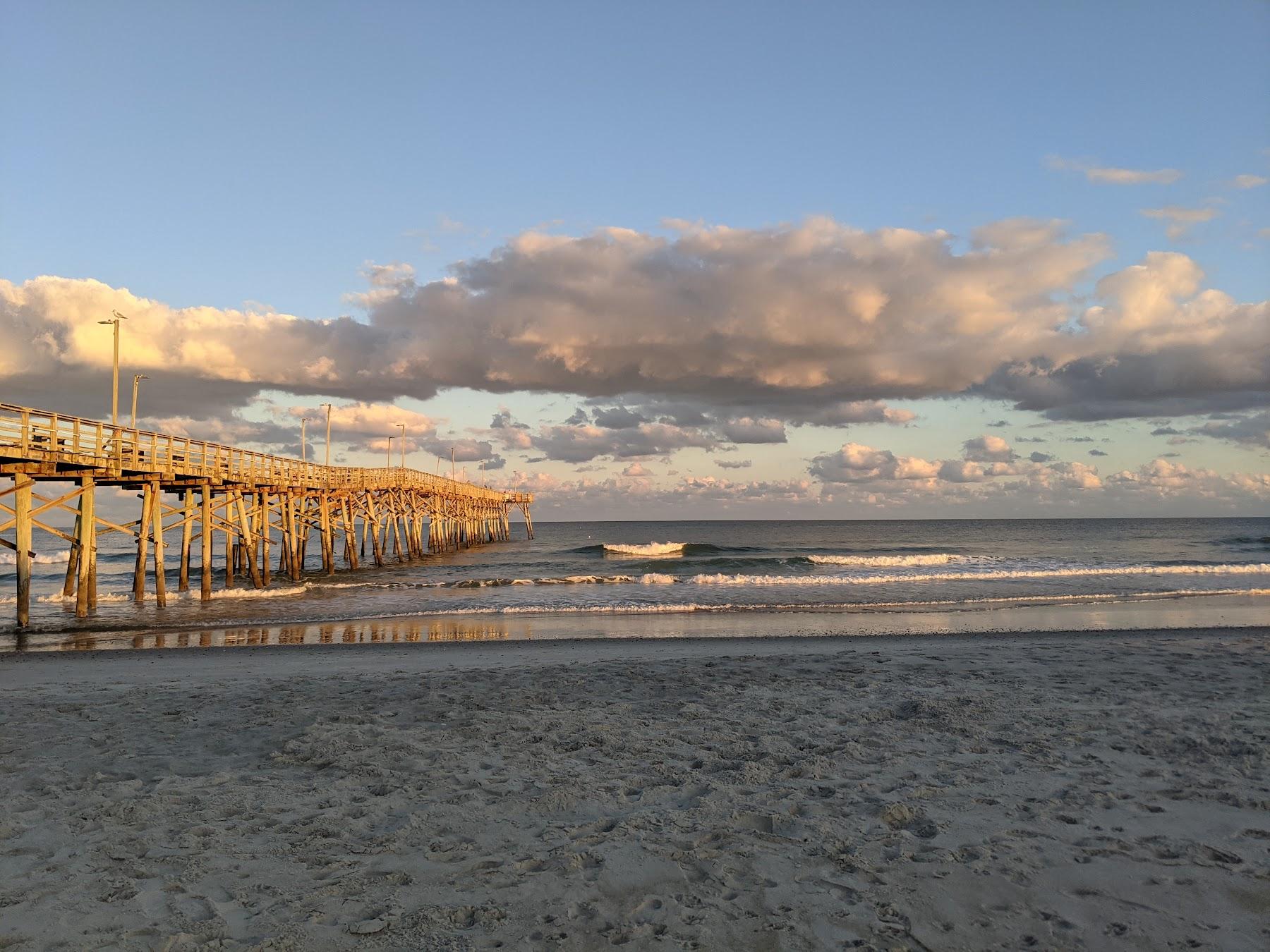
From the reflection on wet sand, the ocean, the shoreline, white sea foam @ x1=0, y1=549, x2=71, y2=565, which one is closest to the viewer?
the reflection on wet sand

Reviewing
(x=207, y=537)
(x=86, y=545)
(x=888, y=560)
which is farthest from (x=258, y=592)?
(x=888, y=560)

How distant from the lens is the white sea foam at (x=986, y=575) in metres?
29.7

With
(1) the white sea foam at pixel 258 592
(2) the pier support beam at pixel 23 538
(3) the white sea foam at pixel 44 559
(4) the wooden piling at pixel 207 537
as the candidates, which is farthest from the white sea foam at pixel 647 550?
(2) the pier support beam at pixel 23 538

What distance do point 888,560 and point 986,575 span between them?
38.4ft

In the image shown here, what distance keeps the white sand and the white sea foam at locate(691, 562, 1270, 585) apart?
19552mm

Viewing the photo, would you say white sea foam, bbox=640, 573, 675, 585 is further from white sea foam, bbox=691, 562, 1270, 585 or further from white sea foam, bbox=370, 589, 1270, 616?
white sea foam, bbox=370, 589, 1270, 616

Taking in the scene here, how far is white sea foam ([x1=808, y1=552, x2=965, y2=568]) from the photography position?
135 feet

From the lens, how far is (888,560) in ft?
143

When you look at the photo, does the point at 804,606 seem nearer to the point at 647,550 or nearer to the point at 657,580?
the point at 657,580

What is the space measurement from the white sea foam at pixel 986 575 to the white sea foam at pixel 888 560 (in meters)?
5.77

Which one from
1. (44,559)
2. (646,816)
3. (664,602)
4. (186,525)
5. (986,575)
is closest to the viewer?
(646,816)

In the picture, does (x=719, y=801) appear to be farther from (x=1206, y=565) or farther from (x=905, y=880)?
(x=1206, y=565)

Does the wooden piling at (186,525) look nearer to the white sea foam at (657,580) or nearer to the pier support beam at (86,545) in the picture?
the pier support beam at (86,545)

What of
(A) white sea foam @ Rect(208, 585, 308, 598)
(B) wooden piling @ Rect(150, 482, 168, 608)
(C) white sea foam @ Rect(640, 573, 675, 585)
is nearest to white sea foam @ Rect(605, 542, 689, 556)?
(C) white sea foam @ Rect(640, 573, 675, 585)
